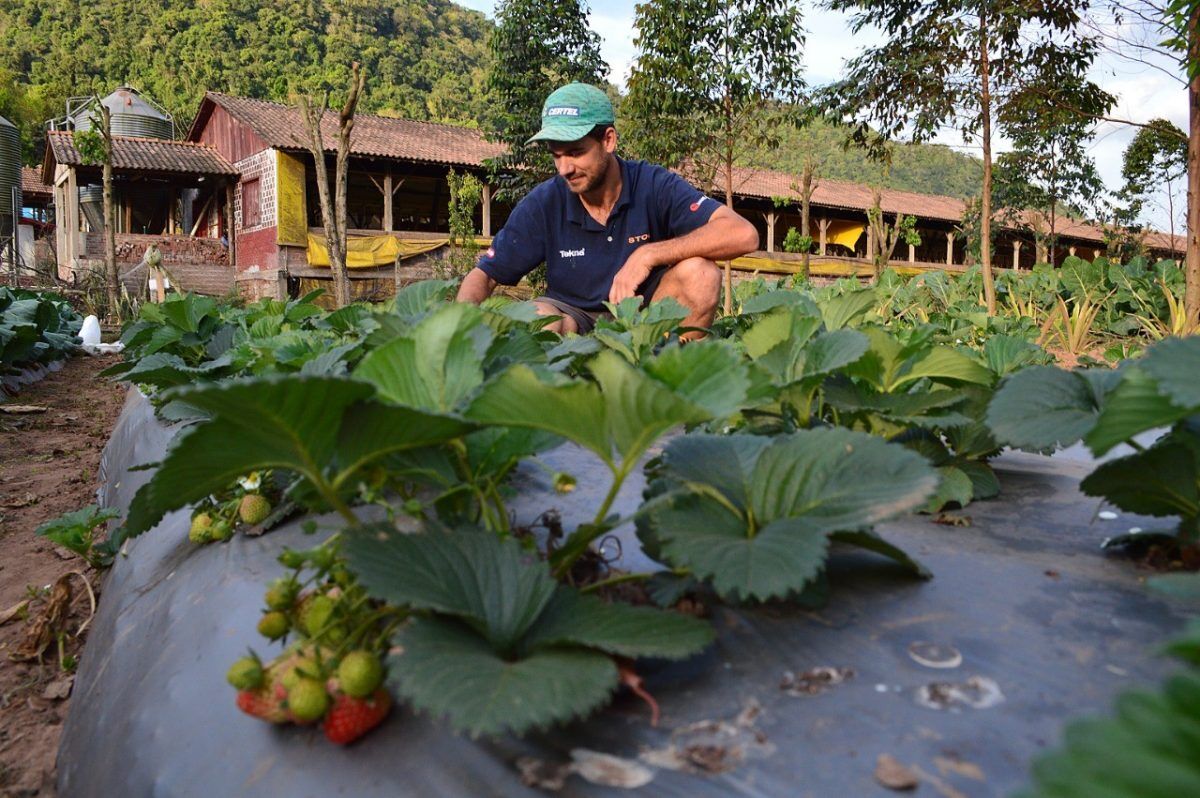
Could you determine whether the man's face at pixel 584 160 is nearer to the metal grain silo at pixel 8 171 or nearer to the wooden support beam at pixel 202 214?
the wooden support beam at pixel 202 214

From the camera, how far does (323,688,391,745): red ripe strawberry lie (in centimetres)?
69

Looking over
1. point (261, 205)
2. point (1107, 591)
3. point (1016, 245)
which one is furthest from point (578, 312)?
point (1016, 245)

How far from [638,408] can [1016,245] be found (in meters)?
28.1

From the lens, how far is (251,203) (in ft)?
63.2

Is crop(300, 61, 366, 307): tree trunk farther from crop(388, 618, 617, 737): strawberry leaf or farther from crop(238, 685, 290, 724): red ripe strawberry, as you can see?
crop(388, 618, 617, 737): strawberry leaf

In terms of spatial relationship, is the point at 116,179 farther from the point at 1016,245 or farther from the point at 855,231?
the point at 1016,245

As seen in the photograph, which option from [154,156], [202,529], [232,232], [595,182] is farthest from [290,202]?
[202,529]

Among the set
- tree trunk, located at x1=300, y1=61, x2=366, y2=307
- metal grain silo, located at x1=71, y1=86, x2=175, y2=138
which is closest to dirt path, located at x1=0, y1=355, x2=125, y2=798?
tree trunk, located at x1=300, y1=61, x2=366, y2=307

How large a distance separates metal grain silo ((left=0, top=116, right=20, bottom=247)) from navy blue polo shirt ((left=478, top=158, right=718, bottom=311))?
86.1 ft

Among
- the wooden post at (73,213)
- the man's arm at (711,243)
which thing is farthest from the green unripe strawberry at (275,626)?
the wooden post at (73,213)

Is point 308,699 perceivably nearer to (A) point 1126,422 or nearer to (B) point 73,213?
(A) point 1126,422

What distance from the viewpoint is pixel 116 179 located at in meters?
21.9

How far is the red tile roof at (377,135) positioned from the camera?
1772 centimetres

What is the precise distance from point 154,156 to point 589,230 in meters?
20.5
